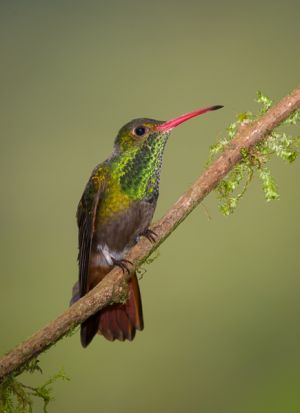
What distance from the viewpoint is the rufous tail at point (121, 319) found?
7.65 ft

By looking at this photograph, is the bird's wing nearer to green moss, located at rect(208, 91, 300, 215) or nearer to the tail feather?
the tail feather

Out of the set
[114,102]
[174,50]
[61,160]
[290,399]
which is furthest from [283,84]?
[290,399]

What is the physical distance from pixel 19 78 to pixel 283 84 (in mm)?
1962

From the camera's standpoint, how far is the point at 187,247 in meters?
3.68

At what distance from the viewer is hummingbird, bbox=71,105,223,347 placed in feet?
7.31

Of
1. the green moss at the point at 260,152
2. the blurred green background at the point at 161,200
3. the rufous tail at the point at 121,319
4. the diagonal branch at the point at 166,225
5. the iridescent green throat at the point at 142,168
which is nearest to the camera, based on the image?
the diagonal branch at the point at 166,225

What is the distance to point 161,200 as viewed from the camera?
11.7 ft

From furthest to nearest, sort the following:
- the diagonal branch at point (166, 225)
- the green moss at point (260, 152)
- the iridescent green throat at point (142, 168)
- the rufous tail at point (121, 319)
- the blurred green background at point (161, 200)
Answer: the blurred green background at point (161, 200) < the rufous tail at point (121, 319) < the iridescent green throat at point (142, 168) < the green moss at point (260, 152) < the diagonal branch at point (166, 225)

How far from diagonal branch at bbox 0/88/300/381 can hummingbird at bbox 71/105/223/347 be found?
0.42 metres

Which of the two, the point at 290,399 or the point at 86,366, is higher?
the point at 86,366

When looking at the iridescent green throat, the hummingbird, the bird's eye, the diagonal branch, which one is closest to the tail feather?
the hummingbird

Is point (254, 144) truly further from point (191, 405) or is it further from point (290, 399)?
point (191, 405)

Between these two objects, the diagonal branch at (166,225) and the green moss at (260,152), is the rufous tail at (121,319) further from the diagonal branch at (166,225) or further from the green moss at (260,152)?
the green moss at (260,152)

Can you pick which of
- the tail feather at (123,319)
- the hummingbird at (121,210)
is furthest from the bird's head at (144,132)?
the tail feather at (123,319)
